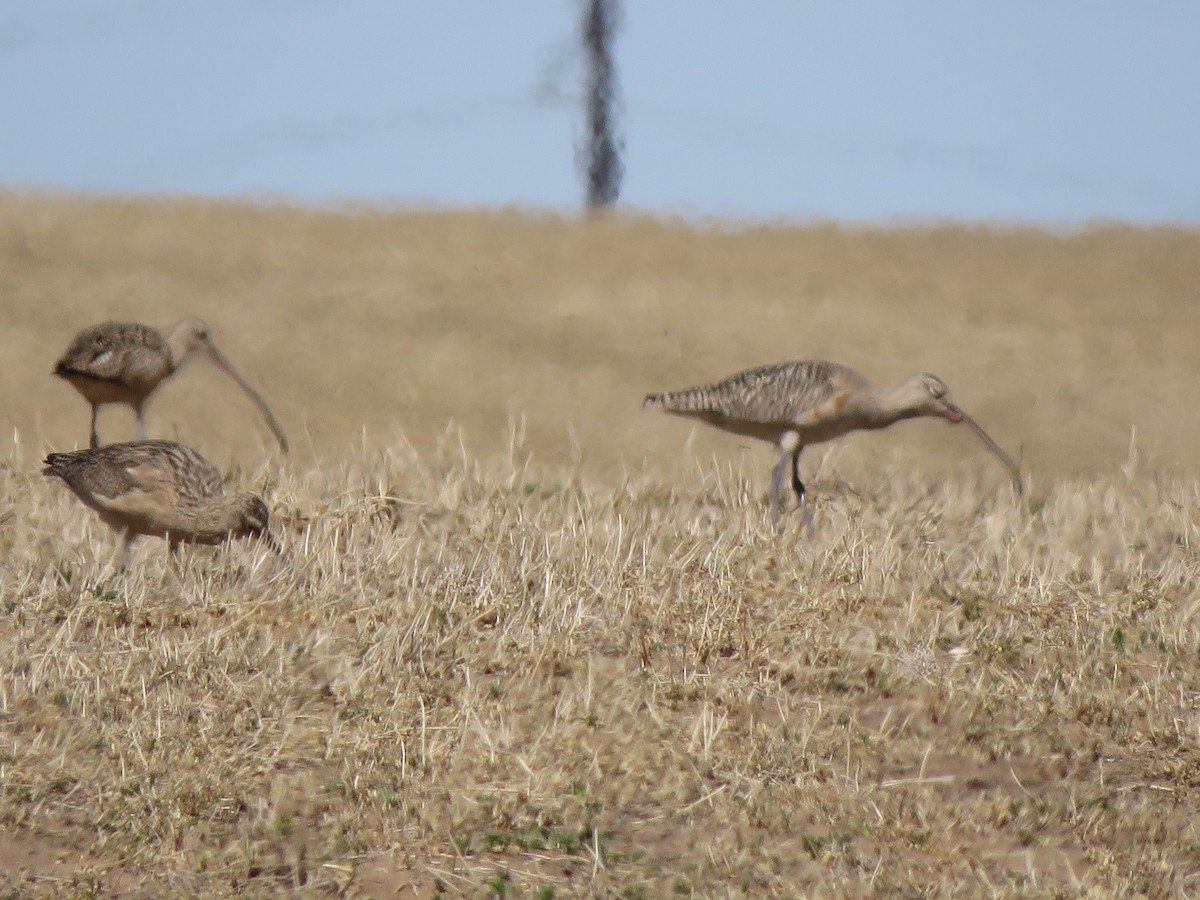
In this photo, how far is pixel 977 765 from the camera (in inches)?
221

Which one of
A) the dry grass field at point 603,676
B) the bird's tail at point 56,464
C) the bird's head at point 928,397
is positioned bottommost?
the dry grass field at point 603,676

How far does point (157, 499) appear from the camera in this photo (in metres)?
7.50

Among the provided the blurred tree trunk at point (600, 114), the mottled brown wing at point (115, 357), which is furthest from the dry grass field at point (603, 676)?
the blurred tree trunk at point (600, 114)

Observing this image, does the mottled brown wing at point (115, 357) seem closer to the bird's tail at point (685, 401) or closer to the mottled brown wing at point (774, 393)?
the bird's tail at point (685, 401)

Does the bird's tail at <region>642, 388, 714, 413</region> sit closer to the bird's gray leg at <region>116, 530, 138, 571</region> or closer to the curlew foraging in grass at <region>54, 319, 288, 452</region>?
the curlew foraging in grass at <region>54, 319, 288, 452</region>

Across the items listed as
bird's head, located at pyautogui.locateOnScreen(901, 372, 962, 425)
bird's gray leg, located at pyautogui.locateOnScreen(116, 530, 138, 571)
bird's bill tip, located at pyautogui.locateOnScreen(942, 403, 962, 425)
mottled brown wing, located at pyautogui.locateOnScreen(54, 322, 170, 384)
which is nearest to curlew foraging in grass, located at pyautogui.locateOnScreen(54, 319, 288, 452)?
mottled brown wing, located at pyautogui.locateOnScreen(54, 322, 170, 384)

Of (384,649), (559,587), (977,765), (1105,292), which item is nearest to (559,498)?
(559,587)

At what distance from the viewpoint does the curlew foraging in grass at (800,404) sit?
953 centimetres

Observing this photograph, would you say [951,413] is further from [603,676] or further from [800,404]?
[603,676]

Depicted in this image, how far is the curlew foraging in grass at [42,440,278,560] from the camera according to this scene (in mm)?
7488

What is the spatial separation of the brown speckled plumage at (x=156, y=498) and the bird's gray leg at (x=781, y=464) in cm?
273

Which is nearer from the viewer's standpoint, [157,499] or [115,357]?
[157,499]

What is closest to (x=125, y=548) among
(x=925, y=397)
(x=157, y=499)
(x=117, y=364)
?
(x=157, y=499)

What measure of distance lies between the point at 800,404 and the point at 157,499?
371cm
